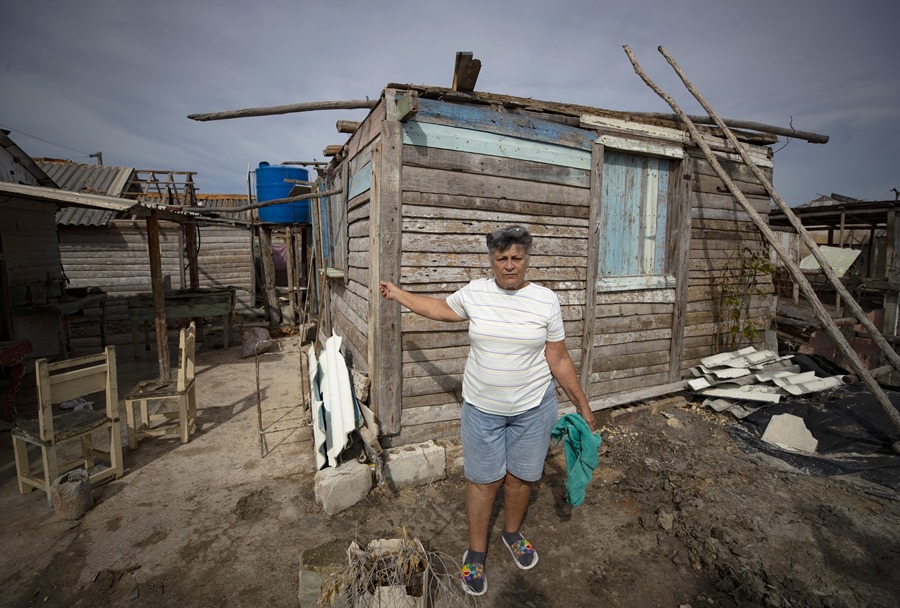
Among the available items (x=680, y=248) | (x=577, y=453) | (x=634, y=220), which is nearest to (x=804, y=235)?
(x=680, y=248)

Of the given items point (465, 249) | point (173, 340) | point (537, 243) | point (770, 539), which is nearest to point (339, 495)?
point (465, 249)

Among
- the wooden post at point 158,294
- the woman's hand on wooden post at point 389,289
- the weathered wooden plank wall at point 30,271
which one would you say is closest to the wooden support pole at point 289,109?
the woman's hand on wooden post at point 389,289

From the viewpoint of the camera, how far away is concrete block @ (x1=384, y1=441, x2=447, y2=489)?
3.86 metres

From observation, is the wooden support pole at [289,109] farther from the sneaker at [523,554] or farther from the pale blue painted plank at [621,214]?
the sneaker at [523,554]

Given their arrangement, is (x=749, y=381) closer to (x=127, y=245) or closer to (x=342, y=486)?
(x=342, y=486)

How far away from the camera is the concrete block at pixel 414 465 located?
12.7 feet

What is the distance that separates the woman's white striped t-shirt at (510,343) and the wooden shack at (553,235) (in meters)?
1.46

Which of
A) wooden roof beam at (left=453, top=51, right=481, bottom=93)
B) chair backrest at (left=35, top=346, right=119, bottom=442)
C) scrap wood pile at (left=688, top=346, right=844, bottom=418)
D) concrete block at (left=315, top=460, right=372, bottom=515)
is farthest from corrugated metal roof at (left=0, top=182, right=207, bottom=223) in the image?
scrap wood pile at (left=688, top=346, right=844, bottom=418)

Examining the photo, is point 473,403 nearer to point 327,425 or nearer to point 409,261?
point 409,261

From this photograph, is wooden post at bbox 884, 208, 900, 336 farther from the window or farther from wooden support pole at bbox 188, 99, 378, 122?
wooden support pole at bbox 188, 99, 378, 122

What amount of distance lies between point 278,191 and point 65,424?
6600mm

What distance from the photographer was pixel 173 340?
9.94 metres

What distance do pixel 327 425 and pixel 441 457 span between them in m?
1.15

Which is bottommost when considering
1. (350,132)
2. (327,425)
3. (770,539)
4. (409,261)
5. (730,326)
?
(770,539)
